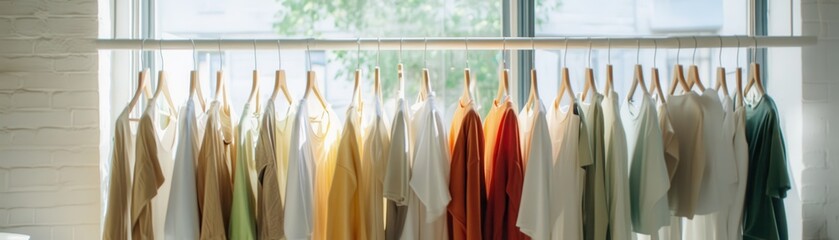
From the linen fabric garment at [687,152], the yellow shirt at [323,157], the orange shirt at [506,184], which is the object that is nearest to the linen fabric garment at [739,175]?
the linen fabric garment at [687,152]

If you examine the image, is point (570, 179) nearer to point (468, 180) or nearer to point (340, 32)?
point (468, 180)

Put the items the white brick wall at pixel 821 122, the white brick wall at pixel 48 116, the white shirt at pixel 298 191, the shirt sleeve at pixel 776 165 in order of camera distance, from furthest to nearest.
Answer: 1. the white brick wall at pixel 821 122
2. the white brick wall at pixel 48 116
3. the shirt sleeve at pixel 776 165
4. the white shirt at pixel 298 191

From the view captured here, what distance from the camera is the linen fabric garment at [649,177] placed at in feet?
6.28

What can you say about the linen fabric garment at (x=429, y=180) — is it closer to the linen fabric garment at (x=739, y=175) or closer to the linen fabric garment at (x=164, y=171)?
the linen fabric garment at (x=164, y=171)

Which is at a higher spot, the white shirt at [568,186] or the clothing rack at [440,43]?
the clothing rack at [440,43]

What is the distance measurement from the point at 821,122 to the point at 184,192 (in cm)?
195

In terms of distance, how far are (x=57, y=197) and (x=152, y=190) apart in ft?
1.65

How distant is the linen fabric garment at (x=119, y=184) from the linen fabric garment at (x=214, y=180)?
0.19 meters

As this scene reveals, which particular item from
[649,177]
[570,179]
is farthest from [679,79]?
[570,179]

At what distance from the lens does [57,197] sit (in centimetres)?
219

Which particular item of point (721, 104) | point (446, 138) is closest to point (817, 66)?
point (721, 104)

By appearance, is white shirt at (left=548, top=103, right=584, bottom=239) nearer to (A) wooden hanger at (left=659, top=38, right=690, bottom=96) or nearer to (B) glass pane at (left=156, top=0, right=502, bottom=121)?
(A) wooden hanger at (left=659, top=38, right=690, bottom=96)

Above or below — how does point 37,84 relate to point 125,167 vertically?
above

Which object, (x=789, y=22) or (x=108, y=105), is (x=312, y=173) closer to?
(x=108, y=105)
